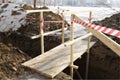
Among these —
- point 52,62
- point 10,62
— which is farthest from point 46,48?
point 10,62

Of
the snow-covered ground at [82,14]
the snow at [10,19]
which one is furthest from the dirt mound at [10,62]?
the snow at [10,19]

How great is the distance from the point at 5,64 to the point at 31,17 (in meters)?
6.32

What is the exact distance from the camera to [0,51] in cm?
626

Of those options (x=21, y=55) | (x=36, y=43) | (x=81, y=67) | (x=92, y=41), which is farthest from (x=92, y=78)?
(x=21, y=55)

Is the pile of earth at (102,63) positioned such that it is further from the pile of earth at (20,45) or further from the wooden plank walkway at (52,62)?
the pile of earth at (20,45)

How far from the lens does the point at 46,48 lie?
9.47m

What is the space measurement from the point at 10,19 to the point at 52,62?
21.0 feet

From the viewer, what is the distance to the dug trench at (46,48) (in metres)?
5.79

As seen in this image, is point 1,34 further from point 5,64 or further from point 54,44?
point 5,64

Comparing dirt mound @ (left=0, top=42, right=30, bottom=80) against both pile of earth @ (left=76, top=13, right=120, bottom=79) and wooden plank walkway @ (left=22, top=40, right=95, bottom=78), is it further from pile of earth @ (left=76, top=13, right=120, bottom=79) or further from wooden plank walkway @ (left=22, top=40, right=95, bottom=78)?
pile of earth @ (left=76, top=13, right=120, bottom=79)

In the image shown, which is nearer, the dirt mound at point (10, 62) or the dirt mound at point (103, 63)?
the dirt mound at point (10, 62)

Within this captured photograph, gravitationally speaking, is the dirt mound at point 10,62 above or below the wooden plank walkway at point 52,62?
above

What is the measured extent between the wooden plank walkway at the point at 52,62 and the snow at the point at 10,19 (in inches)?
169

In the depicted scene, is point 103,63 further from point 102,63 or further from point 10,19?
point 10,19
